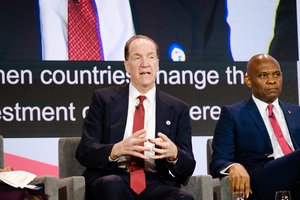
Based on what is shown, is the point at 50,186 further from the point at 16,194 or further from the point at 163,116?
the point at 163,116

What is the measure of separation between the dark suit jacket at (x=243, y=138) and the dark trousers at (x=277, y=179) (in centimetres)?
18

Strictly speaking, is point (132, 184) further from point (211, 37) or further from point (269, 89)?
point (211, 37)

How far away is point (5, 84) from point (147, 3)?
54.6 inches

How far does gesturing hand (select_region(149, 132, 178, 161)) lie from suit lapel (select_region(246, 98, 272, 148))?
73 centimetres

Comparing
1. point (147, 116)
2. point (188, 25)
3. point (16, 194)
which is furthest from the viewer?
point (188, 25)

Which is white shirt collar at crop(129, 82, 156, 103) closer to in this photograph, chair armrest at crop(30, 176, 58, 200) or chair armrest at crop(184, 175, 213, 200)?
chair armrest at crop(184, 175, 213, 200)

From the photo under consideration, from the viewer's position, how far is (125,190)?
4238mm

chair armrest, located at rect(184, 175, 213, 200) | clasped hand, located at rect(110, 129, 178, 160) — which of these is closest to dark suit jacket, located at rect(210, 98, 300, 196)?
chair armrest, located at rect(184, 175, 213, 200)

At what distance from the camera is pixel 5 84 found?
5938 millimetres

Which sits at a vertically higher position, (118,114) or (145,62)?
(145,62)

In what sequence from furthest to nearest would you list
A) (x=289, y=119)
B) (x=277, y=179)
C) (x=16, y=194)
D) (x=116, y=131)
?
(x=289, y=119) → (x=116, y=131) → (x=277, y=179) → (x=16, y=194)

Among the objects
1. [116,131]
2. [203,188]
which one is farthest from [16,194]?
[203,188]

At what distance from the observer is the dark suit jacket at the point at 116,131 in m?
4.39

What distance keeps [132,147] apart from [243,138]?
88 centimetres
